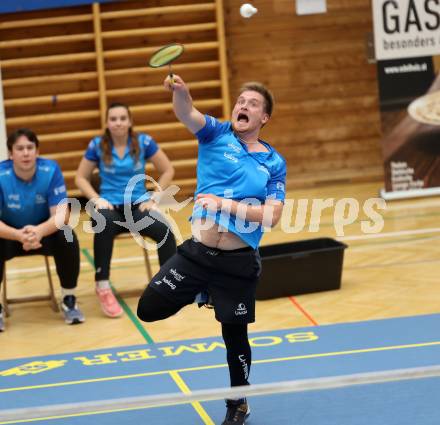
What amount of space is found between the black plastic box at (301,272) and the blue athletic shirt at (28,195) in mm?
1576

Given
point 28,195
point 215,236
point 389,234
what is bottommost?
point 389,234

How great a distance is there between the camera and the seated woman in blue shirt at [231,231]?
4281 mm

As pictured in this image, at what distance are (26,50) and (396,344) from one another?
709 centimetres

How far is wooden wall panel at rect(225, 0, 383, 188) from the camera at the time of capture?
1160 cm

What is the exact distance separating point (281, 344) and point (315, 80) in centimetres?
656

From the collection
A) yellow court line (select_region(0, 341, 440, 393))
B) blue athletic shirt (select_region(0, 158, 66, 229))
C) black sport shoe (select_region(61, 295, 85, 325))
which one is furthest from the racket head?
black sport shoe (select_region(61, 295, 85, 325))

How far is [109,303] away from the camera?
6.69 meters

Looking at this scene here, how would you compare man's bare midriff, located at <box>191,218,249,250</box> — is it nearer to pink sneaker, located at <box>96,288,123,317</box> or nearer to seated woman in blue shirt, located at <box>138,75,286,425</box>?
seated woman in blue shirt, located at <box>138,75,286,425</box>

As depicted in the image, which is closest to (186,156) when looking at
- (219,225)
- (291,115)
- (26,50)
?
(291,115)

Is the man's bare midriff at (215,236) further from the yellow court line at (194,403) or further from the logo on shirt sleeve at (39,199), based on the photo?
the logo on shirt sleeve at (39,199)

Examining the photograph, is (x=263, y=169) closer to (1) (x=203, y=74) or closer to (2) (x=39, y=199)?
(2) (x=39, y=199)

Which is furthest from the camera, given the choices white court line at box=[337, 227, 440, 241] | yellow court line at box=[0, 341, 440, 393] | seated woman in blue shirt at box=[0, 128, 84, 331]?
white court line at box=[337, 227, 440, 241]

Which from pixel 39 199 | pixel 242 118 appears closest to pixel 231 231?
pixel 242 118

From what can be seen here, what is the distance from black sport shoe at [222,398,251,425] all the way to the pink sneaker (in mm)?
2376
